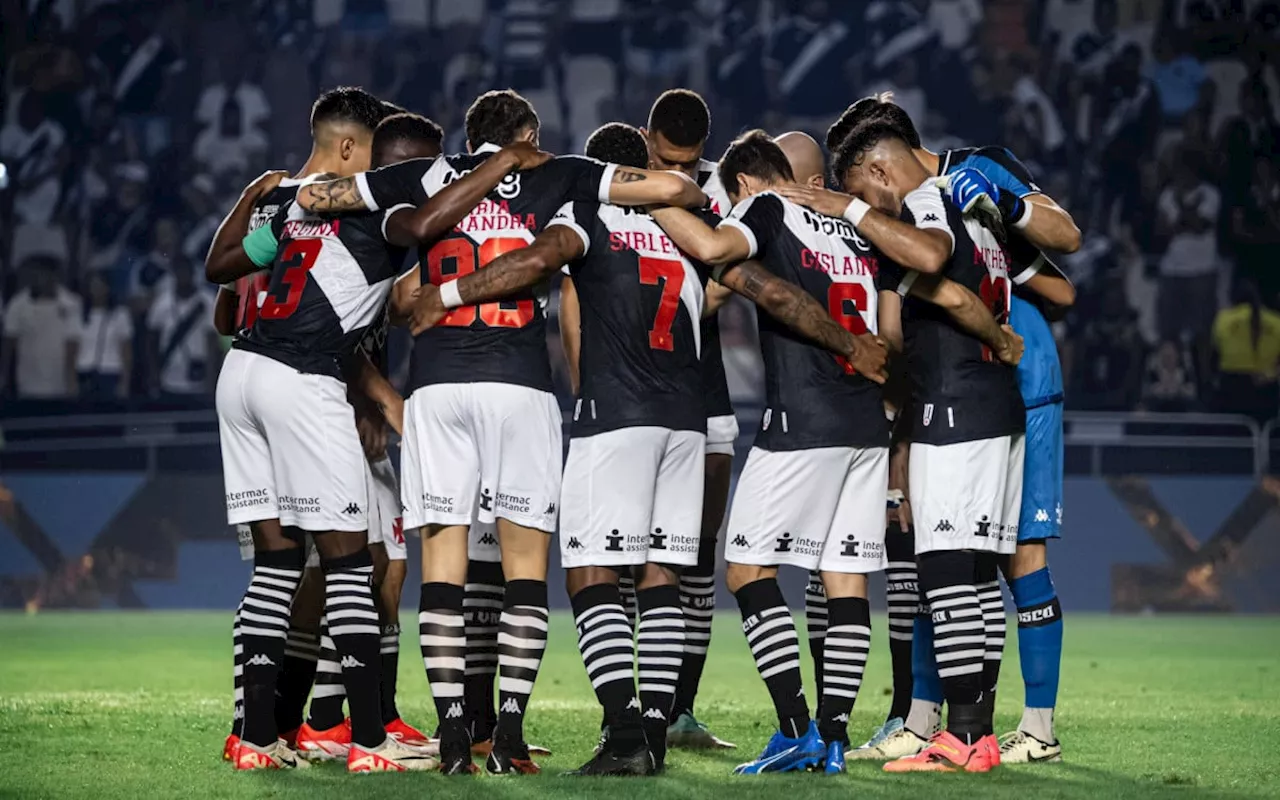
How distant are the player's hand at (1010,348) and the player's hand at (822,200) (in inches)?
31.0

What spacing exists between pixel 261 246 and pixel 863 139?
94.4 inches

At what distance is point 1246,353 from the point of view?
1583 centimetres

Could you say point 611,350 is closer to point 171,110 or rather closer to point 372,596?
point 372,596

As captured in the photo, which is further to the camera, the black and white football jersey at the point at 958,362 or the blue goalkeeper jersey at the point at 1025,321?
the blue goalkeeper jersey at the point at 1025,321

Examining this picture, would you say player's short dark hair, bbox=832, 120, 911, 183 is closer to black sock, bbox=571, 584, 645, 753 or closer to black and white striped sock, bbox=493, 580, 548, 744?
black sock, bbox=571, 584, 645, 753

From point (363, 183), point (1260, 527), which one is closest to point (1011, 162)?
point (363, 183)

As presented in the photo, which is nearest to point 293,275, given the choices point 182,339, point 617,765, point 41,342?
point 617,765

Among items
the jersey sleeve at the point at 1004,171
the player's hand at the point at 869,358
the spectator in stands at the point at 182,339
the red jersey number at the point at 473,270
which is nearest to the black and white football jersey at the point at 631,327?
the red jersey number at the point at 473,270

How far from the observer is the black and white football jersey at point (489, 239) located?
559cm

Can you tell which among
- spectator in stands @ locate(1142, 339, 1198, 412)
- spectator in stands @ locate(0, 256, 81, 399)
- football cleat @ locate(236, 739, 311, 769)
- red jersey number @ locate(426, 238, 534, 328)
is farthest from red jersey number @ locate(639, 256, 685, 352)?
spectator in stands @ locate(0, 256, 81, 399)

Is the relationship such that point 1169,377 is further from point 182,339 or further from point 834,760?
point 834,760

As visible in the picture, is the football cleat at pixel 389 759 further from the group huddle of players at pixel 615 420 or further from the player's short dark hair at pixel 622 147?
the player's short dark hair at pixel 622 147

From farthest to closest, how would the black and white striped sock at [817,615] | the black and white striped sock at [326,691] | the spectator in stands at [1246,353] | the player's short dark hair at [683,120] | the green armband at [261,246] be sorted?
1. the spectator in stands at [1246,353]
2. the black and white striped sock at [817,615]
3. the player's short dark hair at [683,120]
4. the black and white striped sock at [326,691]
5. the green armband at [261,246]

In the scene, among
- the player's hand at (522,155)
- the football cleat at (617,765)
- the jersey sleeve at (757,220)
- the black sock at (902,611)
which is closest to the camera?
the football cleat at (617,765)
